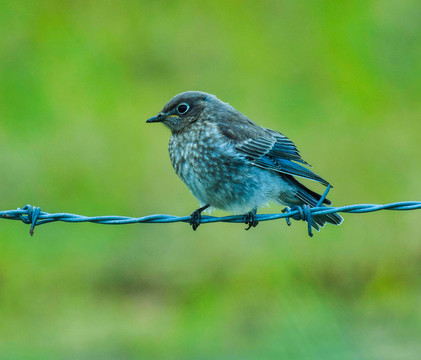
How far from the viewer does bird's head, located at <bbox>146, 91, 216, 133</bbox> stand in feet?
20.2

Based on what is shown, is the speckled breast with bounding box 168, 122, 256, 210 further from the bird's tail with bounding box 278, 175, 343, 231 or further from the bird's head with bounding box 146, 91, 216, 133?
the bird's tail with bounding box 278, 175, 343, 231

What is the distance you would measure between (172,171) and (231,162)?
182 inches

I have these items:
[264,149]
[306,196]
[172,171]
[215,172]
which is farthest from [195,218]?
[172,171]

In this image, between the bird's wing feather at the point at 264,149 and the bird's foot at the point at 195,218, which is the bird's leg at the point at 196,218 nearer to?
the bird's foot at the point at 195,218

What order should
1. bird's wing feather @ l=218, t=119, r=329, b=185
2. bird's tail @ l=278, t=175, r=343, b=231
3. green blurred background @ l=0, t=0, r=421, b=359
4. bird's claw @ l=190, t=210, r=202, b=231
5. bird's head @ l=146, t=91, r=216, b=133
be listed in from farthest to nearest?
green blurred background @ l=0, t=0, r=421, b=359
bird's head @ l=146, t=91, r=216, b=133
bird's tail @ l=278, t=175, r=343, b=231
bird's wing feather @ l=218, t=119, r=329, b=185
bird's claw @ l=190, t=210, r=202, b=231

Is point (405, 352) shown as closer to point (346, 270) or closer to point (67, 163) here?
point (346, 270)

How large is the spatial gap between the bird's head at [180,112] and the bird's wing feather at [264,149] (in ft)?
0.91

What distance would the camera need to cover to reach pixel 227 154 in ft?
19.1

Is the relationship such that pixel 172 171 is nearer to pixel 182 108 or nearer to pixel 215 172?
pixel 182 108

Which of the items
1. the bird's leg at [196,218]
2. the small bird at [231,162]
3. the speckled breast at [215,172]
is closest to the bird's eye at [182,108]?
the small bird at [231,162]

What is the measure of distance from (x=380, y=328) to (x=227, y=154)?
78.7 inches

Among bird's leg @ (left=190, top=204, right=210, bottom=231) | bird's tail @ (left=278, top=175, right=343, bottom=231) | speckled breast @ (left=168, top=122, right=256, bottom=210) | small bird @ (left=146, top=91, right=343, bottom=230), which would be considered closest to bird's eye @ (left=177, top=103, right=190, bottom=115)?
small bird @ (left=146, top=91, right=343, bottom=230)

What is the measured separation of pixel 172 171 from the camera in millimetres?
10375

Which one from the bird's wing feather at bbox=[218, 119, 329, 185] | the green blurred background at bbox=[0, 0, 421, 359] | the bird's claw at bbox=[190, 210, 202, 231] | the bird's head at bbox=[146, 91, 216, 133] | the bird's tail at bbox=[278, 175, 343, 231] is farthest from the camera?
the green blurred background at bbox=[0, 0, 421, 359]
